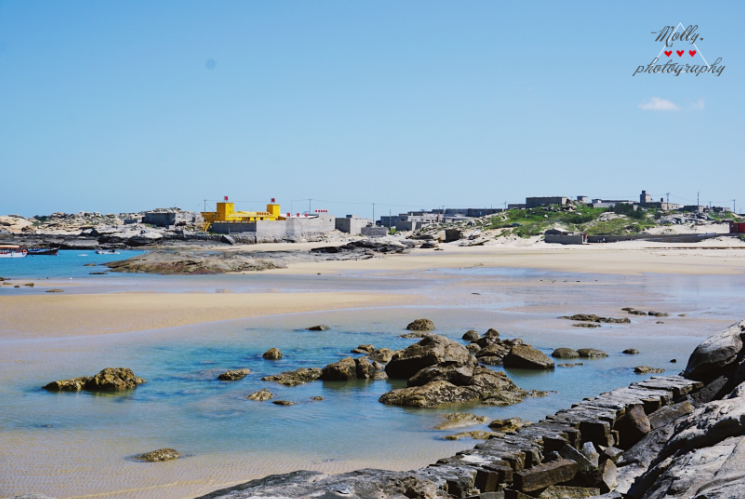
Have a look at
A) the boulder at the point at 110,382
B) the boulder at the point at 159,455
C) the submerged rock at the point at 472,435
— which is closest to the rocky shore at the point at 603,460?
the submerged rock at the point at 472,435

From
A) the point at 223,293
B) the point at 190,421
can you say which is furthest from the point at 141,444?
the point at 223,293

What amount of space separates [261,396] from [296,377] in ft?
4.27

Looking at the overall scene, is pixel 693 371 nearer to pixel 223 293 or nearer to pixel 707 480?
pixel 707 480

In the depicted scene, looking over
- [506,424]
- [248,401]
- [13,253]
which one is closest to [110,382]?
[248,401]

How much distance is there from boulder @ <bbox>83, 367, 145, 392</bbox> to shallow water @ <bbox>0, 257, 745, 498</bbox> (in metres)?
0.36

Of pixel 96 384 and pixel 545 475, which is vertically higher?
pixel 545 475

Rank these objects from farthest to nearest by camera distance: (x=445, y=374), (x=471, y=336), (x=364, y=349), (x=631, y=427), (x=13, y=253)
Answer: (x=13, y=253) → (x=471, y=336) → (x=364, y=349) → (x=445, y=374) → (x=631, y=427)

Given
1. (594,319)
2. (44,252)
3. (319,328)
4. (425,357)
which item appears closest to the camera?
(425,357)

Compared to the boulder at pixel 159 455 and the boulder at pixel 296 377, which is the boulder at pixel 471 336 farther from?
the boulder at pixel 159 455

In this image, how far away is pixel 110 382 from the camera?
11.7m

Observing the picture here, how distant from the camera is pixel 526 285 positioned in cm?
3088

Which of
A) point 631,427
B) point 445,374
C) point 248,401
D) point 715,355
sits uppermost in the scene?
point 715,355

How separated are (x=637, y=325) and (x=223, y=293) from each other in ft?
52.5

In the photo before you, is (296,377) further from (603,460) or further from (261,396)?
(603,460)
